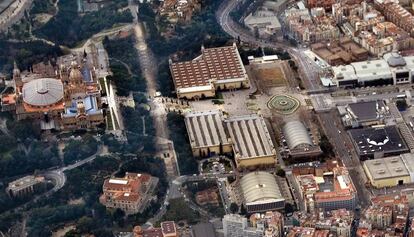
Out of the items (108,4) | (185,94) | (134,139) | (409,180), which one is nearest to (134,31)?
(108,4)

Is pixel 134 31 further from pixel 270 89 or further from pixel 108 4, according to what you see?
pixel 270 89

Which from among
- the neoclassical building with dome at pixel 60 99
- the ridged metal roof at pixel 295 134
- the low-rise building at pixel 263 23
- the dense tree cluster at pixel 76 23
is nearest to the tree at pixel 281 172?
the ridged metal roof at pixel 295 134

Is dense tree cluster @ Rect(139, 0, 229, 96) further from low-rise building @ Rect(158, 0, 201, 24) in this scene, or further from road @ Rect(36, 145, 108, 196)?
road @ Rect(36, 145, 108, 196)

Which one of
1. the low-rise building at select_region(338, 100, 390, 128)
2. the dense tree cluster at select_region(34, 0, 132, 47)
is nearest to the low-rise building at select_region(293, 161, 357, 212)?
the low-rise building at select_region(338, 100, 390, 128)

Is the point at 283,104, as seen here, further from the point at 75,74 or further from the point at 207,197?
the point at 75,74

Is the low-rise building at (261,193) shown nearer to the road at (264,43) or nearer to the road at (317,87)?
the road at (317,87)

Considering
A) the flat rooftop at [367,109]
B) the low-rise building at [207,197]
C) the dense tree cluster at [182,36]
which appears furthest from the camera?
the dense tree cluster at [182,36]
